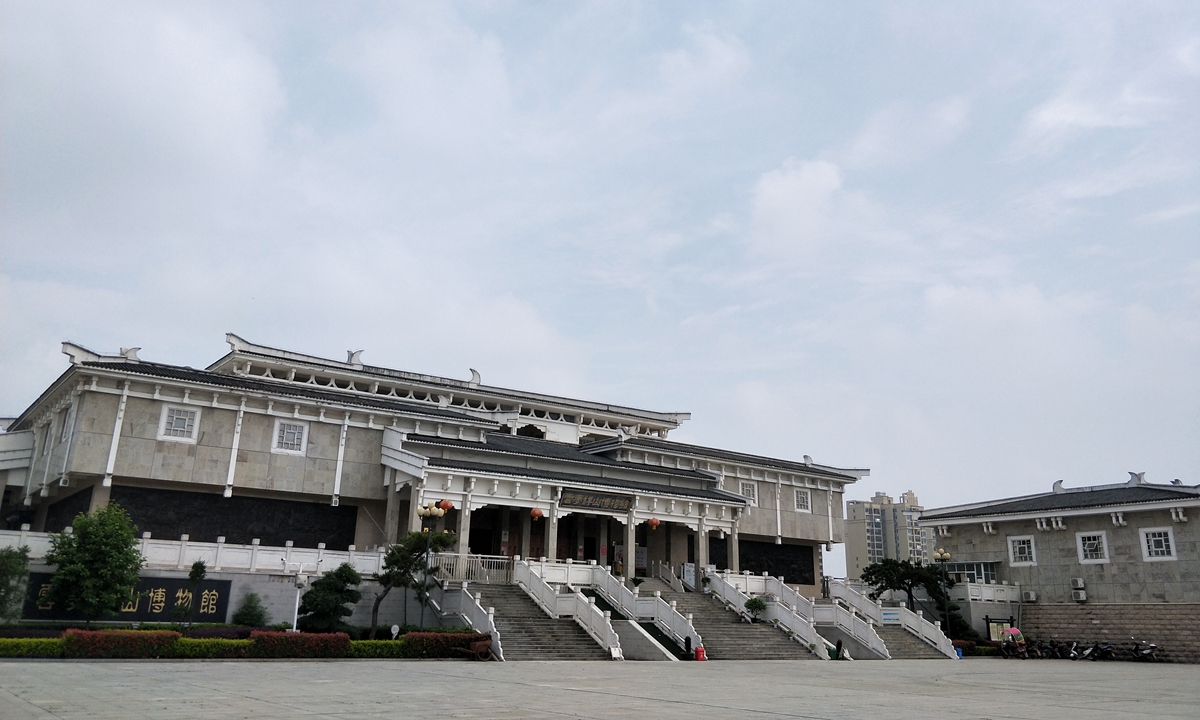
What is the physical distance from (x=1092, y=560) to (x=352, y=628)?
33.5 meters

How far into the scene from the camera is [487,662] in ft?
74.6

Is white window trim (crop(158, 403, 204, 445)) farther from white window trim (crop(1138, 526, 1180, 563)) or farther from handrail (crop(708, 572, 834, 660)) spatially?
white window trim (crop(1138, 526, 1180, 563))

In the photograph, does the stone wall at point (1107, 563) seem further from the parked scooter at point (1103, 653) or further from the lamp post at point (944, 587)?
the lamp post at point (944, 587)

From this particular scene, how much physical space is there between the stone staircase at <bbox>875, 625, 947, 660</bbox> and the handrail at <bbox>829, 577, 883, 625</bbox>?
0.57 meters

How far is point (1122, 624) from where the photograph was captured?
121ft

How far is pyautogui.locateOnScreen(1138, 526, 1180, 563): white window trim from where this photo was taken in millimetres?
37156

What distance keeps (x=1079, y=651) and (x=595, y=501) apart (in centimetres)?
2104

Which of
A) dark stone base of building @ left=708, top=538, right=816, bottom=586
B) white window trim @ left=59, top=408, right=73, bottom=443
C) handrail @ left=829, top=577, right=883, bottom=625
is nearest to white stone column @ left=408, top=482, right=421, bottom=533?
white window trim @ left=59, top=408, right=73, bottom=443

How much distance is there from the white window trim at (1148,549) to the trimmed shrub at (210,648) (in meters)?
37.0

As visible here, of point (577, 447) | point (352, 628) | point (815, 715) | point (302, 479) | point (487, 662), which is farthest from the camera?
point (577, 447)

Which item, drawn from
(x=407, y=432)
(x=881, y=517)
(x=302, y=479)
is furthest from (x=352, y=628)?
(x=881, y=517)

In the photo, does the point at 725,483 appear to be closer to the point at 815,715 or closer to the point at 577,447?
the point at 577,447

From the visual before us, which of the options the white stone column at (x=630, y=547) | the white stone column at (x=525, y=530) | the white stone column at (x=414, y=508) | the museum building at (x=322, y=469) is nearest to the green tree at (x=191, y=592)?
the museum building at (x=322, y=469)

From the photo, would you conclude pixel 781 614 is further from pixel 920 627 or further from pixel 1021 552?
pixel 1021 552
